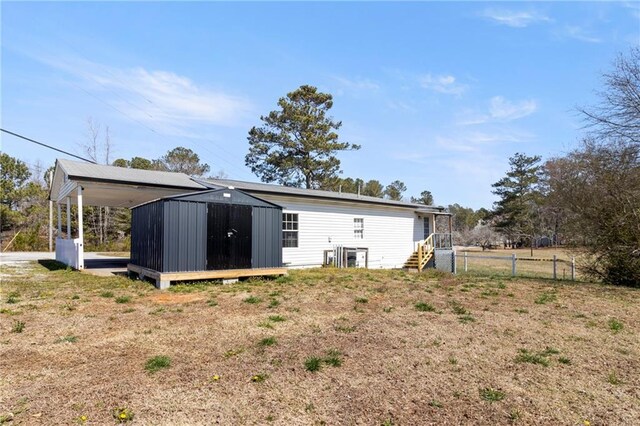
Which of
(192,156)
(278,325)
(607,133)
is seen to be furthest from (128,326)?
(192,156)

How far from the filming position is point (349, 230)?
16.3 meters

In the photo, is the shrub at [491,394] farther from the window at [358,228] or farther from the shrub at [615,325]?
the window at [358,228]

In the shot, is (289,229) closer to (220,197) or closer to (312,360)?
(220,197)

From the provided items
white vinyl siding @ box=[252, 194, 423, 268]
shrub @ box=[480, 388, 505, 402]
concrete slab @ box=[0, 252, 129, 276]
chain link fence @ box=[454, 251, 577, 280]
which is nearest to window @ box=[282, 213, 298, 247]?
white vinyl siding @ box=[252, 194, 423, 268]

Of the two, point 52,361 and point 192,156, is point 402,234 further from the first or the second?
point 192,156

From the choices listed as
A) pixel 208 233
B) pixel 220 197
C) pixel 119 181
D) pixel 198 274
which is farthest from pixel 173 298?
pixel 119 181

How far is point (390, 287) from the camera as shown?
9.92 meters

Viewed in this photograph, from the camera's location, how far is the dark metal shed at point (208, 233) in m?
9.16

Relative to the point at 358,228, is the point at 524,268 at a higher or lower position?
lower

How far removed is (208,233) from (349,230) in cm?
775

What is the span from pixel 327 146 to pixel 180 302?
1088 inches

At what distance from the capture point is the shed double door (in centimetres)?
969

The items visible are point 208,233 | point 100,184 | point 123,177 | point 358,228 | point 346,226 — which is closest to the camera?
point 208,233

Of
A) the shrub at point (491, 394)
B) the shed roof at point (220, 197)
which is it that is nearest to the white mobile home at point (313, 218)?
the shed roof at point (220, 197)
